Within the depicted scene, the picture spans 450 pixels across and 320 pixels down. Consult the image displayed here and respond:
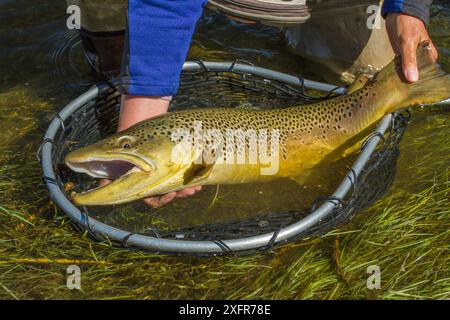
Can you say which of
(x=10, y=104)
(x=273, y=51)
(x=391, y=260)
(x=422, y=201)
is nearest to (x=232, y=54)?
(x=273, y=51)

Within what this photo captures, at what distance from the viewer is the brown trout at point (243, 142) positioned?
2.71 m

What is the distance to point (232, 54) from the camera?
182 inches

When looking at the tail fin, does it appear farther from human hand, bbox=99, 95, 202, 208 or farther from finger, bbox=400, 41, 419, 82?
human hand, bbox=99, 95, 202, 208

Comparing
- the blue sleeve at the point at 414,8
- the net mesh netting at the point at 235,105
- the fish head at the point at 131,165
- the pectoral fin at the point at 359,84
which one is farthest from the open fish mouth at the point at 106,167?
the blue sleeve at the point at 414,8

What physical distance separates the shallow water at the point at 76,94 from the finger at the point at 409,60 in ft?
1.94

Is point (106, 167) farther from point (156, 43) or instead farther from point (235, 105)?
point (235, 105)

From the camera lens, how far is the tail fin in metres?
2.94

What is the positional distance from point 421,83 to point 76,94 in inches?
94.9

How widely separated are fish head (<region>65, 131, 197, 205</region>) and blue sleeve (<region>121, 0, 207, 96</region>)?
0.26 meters

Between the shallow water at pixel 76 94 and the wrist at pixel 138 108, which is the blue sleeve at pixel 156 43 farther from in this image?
the shallow water at pixel 76 94

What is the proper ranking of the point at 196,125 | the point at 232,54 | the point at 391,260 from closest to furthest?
1. the point at 391,260
2. the point at 196,125
3. the point at 232,54
